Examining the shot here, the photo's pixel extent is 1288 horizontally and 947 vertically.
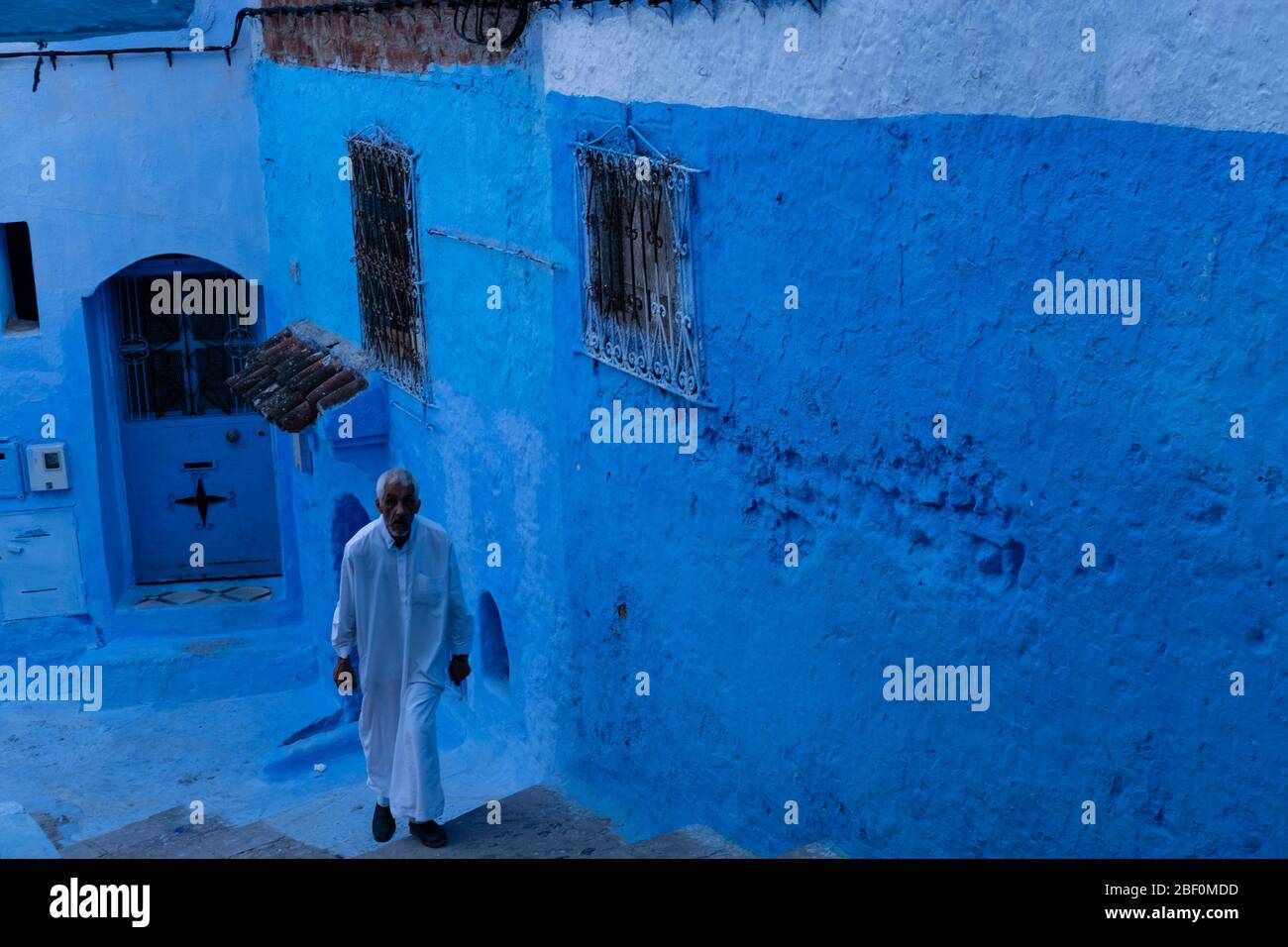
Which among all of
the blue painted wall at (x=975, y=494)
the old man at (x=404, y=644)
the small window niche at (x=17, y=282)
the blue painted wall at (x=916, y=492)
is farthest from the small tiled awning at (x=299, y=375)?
the old man at (x=404, y=644)

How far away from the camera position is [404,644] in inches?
233

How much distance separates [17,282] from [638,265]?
6989 millimetres

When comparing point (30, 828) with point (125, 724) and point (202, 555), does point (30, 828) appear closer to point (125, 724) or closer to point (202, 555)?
point (125, 724)

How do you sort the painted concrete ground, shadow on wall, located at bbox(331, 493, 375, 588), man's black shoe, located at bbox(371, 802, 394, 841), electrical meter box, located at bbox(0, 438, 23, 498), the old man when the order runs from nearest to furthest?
the old man, man's black shoe, located at bbox(371, 802, 394, 841), the painted concrete ground, shadow on wall, located at bbox(331, 493, 375, 588), electrical meter box, located at bbox(0, 438, 23, 498)

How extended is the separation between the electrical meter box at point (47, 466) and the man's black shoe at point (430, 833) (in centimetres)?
641

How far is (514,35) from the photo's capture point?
7.01 m

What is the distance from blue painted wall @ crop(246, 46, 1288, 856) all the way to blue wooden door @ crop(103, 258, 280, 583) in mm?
4943

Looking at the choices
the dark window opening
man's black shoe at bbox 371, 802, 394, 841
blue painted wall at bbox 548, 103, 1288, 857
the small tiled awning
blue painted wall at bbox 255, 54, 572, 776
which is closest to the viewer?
blue painted wall at bbox 548, 103, 1288, 857

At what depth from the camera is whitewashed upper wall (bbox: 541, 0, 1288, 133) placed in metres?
3.68

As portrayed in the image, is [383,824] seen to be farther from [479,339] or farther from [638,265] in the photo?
[479,339]

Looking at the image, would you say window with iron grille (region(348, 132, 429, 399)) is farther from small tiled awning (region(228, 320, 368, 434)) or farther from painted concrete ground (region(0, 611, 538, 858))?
painted concrete ground (region(0, 611, 538, 858))

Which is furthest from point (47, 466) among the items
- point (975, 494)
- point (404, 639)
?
point (975, 494)

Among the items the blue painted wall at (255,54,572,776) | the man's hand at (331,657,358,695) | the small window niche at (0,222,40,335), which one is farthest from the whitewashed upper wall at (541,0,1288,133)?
the small window niche at (0,222,40,335)

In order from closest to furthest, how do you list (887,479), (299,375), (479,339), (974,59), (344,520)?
(974,59) → (887,479) → (479,339) → (299,375) → (344,520)
